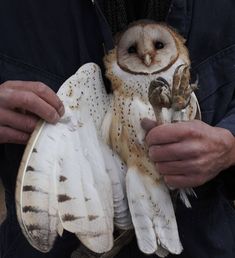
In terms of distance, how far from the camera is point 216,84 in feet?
4.80

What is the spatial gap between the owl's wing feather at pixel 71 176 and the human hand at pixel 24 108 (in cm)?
3

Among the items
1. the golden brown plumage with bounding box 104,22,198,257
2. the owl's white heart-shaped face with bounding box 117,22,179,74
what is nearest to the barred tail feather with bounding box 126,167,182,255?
the golden brown plumage with bounding box 104,22,198,257

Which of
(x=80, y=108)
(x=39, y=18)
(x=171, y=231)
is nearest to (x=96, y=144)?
(x=80, y=108)

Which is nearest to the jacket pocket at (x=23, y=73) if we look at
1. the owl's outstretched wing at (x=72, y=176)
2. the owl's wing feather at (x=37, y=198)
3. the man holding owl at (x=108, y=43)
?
the man holding owl at (x=108, y=43)

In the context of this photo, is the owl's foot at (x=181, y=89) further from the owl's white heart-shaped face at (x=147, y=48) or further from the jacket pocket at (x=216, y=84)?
the jacket pocket at (x=216, y=84)

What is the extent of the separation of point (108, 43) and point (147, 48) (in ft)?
0.45

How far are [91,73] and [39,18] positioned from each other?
23cm

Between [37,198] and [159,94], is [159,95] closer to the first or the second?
[159,94]

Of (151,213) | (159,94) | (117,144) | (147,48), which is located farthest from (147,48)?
(151,213)

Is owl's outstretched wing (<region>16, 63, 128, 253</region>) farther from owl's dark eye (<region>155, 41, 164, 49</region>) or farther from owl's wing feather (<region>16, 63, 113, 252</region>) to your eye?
owl's dark eye (<region>155, 41, 164, 49</region>)

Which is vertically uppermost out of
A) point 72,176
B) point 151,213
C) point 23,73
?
point 23,73

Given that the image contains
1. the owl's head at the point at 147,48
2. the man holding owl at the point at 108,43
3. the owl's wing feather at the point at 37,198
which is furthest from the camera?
the man holding owl at the point at 108,43

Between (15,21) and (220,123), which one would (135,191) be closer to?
(220,123)

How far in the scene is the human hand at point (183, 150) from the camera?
3.92ft
